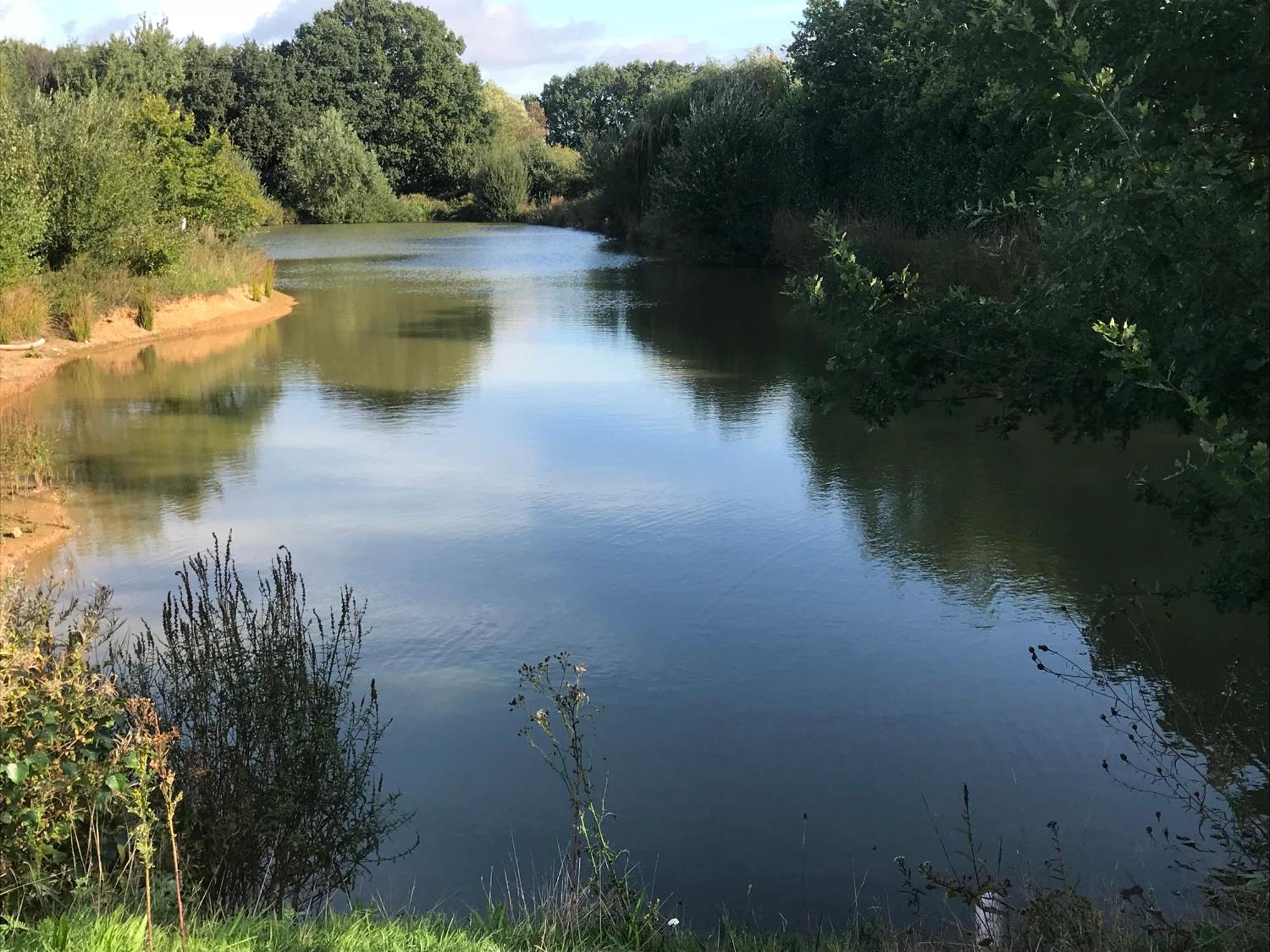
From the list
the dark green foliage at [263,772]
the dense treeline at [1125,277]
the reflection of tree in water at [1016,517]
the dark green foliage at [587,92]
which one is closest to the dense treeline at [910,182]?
the dense treeline at [1125,277]

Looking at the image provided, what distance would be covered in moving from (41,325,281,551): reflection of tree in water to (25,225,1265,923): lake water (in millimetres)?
57

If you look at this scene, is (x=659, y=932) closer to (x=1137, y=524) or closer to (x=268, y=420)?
(x=1137, y=524)

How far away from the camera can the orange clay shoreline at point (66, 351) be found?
8961 millimetres

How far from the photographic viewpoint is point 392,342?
19.5 meters

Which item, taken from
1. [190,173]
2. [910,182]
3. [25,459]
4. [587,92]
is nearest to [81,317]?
[190,173]

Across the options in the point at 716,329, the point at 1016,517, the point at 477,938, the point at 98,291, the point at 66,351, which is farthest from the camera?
the point at 716,329

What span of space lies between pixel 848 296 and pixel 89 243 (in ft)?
53.8

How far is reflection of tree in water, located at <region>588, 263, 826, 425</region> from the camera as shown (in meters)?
15.4

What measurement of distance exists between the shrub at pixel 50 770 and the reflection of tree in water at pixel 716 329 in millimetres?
9793

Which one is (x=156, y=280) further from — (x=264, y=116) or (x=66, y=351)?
(x=264, y=116)

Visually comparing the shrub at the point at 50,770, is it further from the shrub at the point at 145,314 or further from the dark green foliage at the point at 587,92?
the dark green foliage at the point at 587,92

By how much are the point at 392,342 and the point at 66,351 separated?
4.55 meters

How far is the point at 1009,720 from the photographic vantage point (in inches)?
242

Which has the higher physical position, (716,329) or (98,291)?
(98,291)
